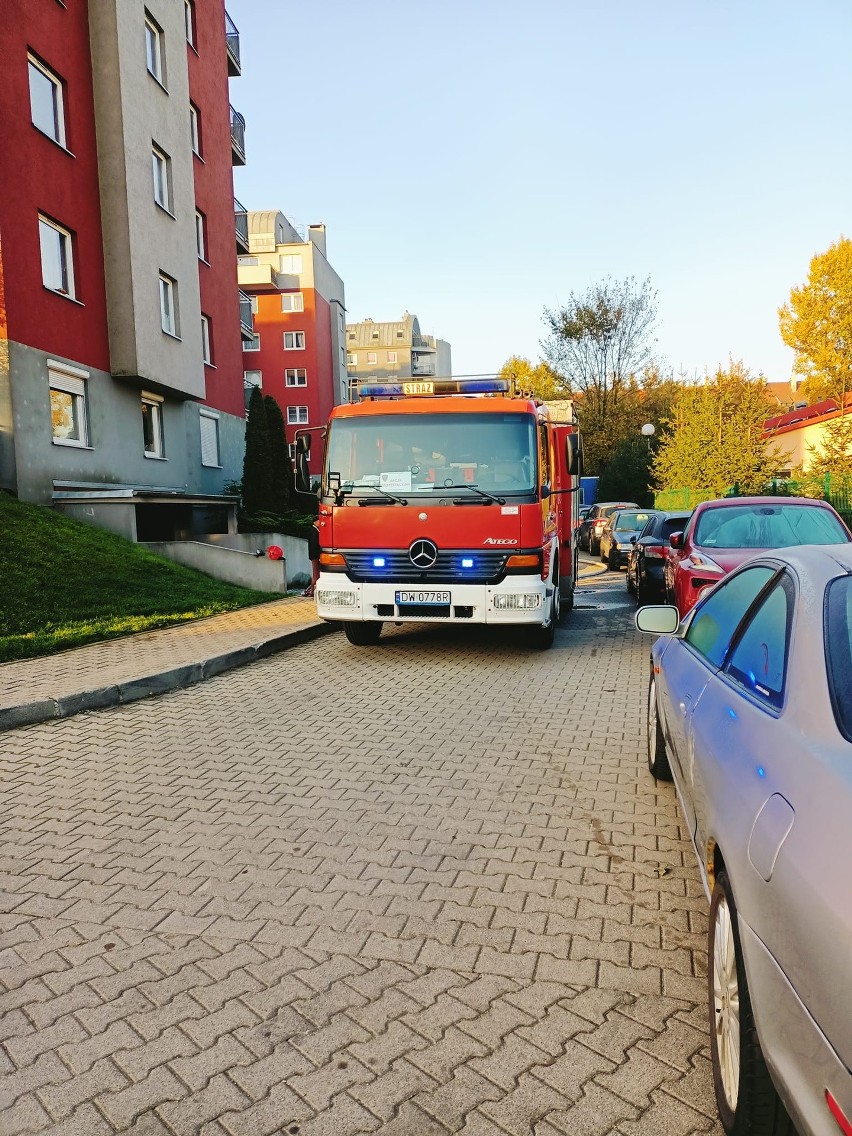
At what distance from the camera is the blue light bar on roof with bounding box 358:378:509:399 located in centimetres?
923

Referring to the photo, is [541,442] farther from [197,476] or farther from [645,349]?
[645,349]

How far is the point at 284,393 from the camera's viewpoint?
5134 cm

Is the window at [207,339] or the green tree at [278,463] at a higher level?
the window at [207,339]

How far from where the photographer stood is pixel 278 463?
2406cm

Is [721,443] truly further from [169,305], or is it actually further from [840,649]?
[840,649]

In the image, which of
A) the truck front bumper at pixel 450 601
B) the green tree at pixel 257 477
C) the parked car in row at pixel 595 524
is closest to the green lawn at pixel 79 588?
the truck front bumper at pixel 450 601

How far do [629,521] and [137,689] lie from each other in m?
17.1

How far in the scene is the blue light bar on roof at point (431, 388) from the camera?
923cm

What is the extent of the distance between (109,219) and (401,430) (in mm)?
13308

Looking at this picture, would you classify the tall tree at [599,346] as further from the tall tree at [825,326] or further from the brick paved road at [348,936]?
the brick paved road at [348,936]

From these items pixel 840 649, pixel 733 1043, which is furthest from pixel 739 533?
pixel 733 1043

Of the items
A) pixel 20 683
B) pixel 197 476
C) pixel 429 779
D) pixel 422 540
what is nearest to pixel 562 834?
pixel 429 779

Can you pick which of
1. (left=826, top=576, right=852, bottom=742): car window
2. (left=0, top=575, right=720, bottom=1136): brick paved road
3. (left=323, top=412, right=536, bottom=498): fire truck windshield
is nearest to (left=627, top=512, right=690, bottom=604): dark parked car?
(left=323, top=412, right=536, bottom=498): fire truck windshield

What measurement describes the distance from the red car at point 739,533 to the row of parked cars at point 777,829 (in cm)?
505
